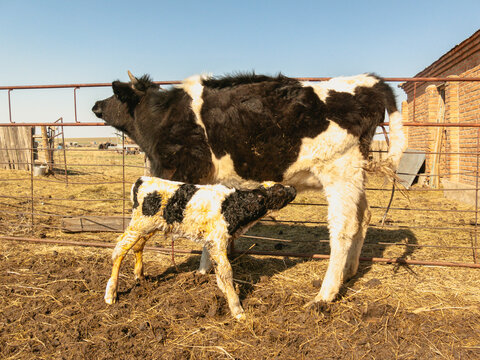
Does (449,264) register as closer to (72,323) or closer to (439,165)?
(72,323)

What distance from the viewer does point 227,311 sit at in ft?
11.6

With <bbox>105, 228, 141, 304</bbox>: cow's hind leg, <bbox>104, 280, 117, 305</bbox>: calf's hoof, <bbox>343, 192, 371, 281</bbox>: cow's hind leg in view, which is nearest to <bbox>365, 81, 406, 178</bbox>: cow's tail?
<bbox>343, 192, 371, 281</bbox>: cow's hind leg

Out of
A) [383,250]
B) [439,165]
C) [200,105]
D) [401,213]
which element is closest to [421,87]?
[439,165]

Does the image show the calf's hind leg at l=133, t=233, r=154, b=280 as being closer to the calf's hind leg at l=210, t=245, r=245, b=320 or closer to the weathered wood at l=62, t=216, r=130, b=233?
the calf's hind leg at l=210, t=245, r=245, b=320

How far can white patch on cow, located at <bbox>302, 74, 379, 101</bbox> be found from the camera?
4070mm

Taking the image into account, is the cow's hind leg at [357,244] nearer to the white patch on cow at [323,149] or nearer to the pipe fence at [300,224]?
the pipe fence at [300,224]

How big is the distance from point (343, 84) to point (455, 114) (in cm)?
868

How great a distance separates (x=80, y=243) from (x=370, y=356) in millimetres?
4567

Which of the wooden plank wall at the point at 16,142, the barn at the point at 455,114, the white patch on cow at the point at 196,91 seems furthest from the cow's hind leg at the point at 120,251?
the wooden plank wall at the point at 16,142

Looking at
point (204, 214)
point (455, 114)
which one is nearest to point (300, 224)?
point (204, 214)

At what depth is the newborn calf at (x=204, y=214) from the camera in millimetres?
3502

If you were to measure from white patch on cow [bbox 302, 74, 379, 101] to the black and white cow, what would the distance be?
0.01 m

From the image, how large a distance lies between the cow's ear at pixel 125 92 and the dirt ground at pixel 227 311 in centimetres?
220

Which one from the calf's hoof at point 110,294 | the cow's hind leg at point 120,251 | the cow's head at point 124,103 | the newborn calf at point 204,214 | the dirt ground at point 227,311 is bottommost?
the dirt ground at point 227,311
